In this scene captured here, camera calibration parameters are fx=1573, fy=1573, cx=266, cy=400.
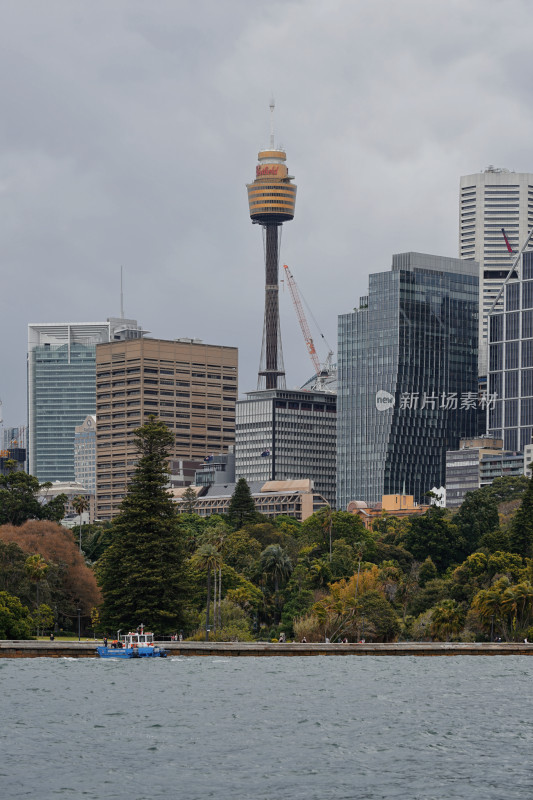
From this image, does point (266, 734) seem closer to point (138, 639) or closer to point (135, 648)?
point (135, 648)

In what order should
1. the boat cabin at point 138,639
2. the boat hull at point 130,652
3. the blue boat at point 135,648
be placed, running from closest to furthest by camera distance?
the boat hull at point 130,652 → the blue boat at point 135,648 → the boat cabin at point 138,639

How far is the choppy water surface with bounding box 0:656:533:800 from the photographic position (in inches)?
3314

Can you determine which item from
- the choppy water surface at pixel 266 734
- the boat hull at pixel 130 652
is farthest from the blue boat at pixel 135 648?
the choppy water surface at pixel 266 734

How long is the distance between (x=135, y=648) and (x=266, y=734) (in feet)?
271

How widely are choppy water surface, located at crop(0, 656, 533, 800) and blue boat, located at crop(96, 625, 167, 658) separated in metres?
16.4

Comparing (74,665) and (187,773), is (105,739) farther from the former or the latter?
(74,665)

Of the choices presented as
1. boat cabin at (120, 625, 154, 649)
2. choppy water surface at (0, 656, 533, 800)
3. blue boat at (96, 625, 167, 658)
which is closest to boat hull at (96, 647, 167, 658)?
blue boat at (96, 625, 167, 658)

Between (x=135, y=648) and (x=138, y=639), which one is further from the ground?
(x=138, y=639)

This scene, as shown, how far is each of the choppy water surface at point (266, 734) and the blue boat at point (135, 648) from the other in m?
16.4

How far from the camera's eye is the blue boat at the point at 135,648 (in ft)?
614

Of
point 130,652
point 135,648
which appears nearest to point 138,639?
point 135,648

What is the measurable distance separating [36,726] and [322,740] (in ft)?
68.8

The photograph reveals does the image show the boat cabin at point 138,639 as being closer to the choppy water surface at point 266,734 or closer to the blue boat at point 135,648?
the blue boat at point 135,648

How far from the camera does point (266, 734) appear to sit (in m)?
106
